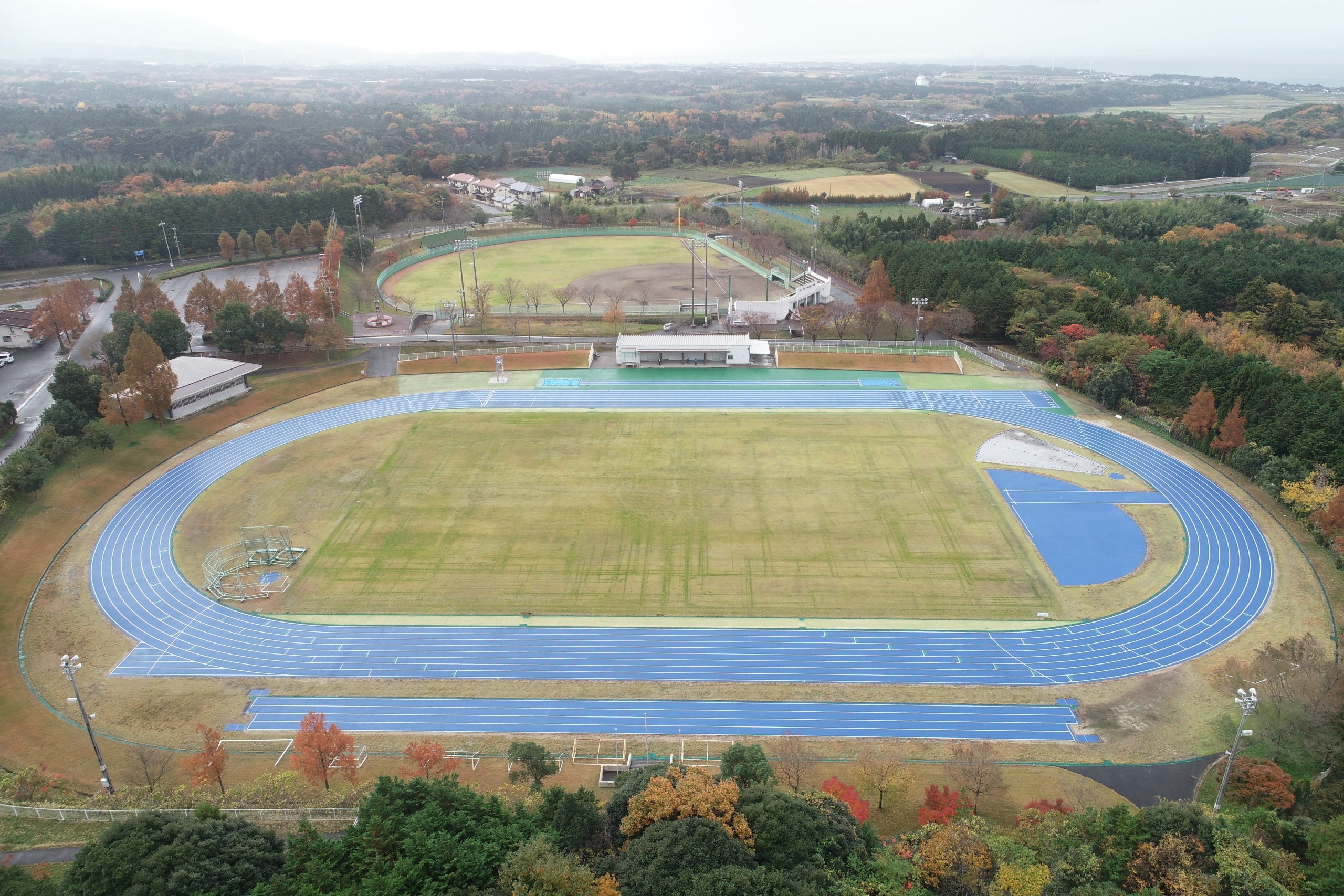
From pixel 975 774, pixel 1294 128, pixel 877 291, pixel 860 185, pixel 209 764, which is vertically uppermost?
pixel 1294 128

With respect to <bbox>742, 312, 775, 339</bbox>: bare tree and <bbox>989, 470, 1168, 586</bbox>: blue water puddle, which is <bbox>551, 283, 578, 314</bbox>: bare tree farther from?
<bbox>989, 470, 1168, 586</bbox>: blue water puddle

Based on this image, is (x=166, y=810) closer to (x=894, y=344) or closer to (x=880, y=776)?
(x=880, y=776)

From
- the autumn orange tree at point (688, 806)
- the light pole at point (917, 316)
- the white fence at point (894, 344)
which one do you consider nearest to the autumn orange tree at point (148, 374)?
the white fence at point (894, 344)

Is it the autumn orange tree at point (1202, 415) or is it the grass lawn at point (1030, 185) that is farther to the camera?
the grass lawn at point (1030, 185)

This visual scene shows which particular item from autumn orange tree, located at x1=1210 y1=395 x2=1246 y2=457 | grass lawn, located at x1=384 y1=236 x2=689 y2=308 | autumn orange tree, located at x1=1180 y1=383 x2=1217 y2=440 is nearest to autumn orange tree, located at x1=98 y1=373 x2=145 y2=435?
grass lawn, located at x1=384 y1=236 x2=689 y2=308

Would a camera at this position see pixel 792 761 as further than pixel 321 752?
Yes

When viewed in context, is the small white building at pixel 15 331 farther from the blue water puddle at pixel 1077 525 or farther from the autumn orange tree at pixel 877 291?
the blue water puddle at pixel 1077 525

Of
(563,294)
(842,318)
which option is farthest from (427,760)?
(563,294)
